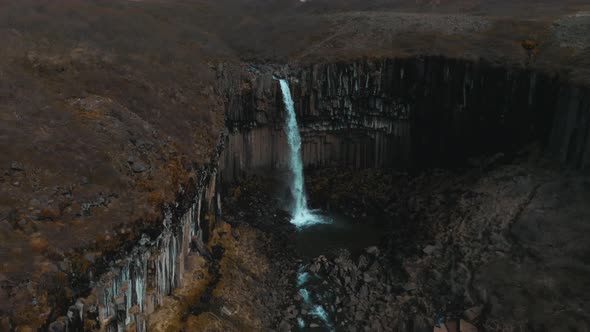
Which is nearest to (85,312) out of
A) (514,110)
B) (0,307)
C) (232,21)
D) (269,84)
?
(0,307)

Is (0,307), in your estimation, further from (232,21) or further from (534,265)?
(232,21)

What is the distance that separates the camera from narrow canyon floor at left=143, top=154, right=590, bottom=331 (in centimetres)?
2055

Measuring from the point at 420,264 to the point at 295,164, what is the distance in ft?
43.1

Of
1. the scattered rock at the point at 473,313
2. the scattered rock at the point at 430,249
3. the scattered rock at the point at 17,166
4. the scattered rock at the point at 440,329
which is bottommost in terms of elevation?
the scattered rock at the point at 440,329

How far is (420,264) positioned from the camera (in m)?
25.2

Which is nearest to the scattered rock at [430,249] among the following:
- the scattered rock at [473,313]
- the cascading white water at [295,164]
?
the scattered rock at [473,313]

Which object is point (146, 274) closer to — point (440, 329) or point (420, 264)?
point (440, 329)

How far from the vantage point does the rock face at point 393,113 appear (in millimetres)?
30891

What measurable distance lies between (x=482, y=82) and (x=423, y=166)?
23.3ft

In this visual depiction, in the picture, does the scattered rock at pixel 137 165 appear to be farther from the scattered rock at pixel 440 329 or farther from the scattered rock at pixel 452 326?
the scattered rock at pixel 452 326

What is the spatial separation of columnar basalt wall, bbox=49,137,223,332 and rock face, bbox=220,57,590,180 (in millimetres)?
8668

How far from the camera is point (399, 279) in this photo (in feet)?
80.8

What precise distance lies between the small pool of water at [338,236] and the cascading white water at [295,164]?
1.77 metres

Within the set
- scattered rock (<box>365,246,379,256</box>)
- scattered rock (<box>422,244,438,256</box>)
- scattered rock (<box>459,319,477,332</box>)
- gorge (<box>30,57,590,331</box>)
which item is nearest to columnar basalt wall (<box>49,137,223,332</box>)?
gorge (<box>30,57,590,331</box>)
